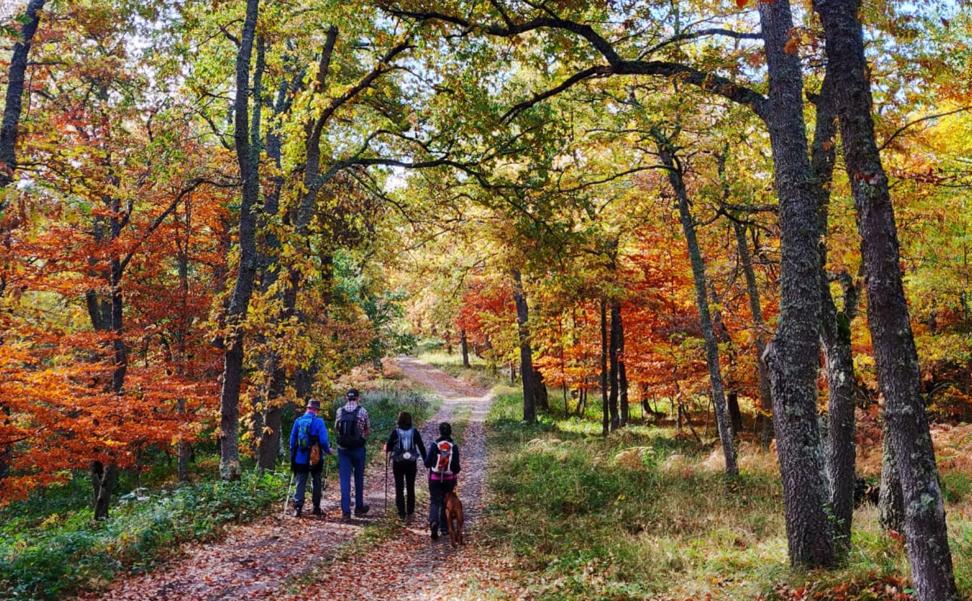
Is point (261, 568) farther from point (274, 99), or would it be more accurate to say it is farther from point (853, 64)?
point (274, 99)

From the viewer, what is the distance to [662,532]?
8766mm

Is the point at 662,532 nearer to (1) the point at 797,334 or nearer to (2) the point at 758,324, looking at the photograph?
(1) the point at 797,334

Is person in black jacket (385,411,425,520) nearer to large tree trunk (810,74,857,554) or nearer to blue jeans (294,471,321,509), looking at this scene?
blue jeans (294,471,321,509)

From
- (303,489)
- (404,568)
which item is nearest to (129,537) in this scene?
(303,489)

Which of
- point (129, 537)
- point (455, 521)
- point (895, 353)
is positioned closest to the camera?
point (895, 353)

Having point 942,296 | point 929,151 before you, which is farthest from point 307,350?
point 942,296

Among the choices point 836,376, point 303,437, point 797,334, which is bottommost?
point 303,437

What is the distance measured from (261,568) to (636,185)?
11793 millimetres

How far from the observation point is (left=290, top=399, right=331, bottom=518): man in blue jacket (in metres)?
10.2

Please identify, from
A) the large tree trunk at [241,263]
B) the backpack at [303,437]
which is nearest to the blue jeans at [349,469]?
the backpack at [303,437]

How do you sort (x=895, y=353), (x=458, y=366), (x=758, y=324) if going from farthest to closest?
(x=458, y=366)
(x=758, y=324)
(x=895, y=353)

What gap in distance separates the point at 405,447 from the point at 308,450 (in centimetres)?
174

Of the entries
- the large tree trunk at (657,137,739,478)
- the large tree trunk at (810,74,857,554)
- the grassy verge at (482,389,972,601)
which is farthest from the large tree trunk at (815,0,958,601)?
the large tree trunk at (657,137,739,478)

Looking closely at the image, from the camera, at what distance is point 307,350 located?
10.9 metres
